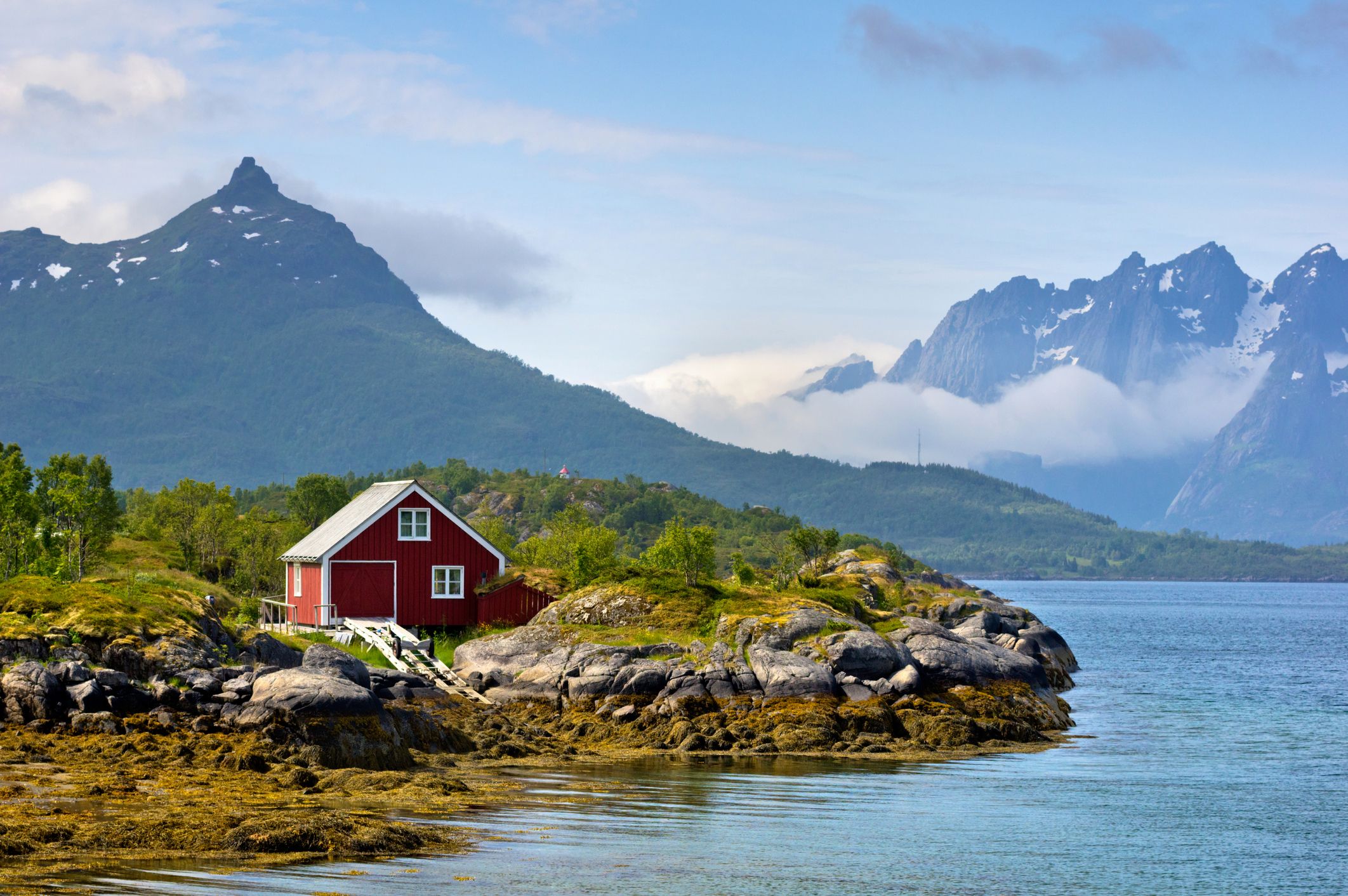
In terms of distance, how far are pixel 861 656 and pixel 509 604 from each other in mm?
18659

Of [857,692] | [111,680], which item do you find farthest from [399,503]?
[111,680]

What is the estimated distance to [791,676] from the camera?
4169 cm

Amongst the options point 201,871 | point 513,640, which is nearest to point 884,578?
point 513,640

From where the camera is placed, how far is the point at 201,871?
1988 centimetres

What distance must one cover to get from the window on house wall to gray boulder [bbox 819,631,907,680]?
1958 centimetres

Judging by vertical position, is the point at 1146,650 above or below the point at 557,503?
below

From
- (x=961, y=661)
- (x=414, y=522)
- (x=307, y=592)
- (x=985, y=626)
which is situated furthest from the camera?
(x=985, y=626)

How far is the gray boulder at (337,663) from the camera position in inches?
1484

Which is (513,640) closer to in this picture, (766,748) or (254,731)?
(766,748)

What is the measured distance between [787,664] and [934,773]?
27.1ft

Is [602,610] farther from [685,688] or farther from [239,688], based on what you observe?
[239,688]

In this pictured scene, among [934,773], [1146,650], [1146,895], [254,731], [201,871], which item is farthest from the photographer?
[1146,650]

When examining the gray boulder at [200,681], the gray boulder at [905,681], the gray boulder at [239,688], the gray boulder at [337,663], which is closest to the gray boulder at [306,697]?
the gray boulder at [239,688]

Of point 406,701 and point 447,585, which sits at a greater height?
point 447,585
